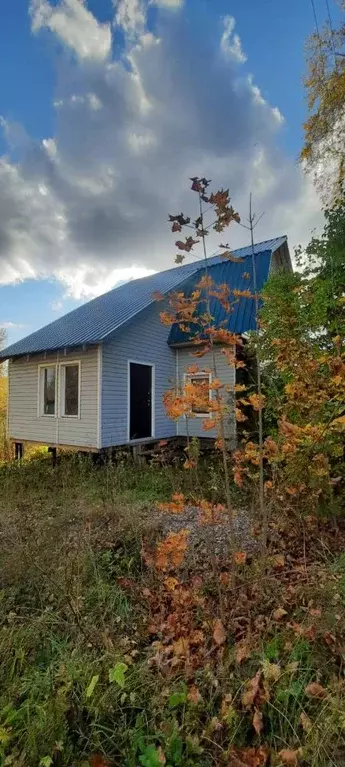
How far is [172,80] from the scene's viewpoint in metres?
6.77

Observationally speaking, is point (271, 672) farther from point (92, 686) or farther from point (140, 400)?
point (140, 400)

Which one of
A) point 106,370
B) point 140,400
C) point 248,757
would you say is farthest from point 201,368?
point 248,757

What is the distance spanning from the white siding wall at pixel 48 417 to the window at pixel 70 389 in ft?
0.59

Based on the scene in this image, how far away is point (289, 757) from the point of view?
1.46 meters

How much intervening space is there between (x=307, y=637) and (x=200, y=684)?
0.69 meters

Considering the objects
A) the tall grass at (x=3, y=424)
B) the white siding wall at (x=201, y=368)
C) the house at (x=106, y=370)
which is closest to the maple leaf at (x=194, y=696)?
the house at (x=106, y=370)

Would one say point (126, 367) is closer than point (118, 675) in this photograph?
No

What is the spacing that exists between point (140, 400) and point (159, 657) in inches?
283

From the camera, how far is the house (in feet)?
26.4

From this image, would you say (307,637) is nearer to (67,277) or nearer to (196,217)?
(196,217)

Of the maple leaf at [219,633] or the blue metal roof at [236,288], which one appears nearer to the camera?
the maple leaf at [219,633]

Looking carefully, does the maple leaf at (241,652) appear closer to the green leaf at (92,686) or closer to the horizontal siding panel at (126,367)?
the green leaf at (92,686)

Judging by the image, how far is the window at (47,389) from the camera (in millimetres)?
9258

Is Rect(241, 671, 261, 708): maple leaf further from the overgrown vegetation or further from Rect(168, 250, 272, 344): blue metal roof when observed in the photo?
Rect(168, 250, 272, 344): blue metal roof
